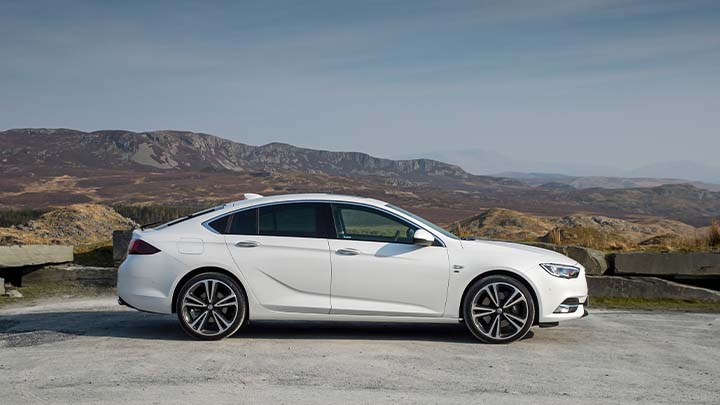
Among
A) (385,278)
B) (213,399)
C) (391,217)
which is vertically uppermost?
(391,217)

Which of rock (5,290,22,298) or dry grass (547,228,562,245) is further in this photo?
dry grass (547,228,562,245)

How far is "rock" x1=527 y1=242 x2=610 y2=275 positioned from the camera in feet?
41.8

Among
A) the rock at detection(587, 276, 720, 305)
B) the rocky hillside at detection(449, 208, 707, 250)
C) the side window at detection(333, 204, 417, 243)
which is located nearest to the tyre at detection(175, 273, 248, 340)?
the side window at detection(333, 204, 417, 243)

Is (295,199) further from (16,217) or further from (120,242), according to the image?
(16,217)

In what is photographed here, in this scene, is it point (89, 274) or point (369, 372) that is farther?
point (89, 274)

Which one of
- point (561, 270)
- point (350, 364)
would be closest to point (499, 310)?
point (561, 270)

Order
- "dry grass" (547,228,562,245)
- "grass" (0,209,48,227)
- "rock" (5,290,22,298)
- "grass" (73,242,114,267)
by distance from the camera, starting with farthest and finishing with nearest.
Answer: "grass" (0,209,48,227) < "dry grass" (547,228,562,245) < "grass" (73,242,114,267) < "rock" (5,290,22,298)

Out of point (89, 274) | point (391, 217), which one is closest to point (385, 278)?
point (391, 217)

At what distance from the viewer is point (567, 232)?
15945 millimetres

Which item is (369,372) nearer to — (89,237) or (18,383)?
(18,383)

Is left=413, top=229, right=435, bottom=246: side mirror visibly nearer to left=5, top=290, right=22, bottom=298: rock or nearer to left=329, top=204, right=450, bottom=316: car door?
left=329, top=204, right=450, bottom=316: car door

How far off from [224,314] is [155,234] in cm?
123

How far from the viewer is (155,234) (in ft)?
28.0

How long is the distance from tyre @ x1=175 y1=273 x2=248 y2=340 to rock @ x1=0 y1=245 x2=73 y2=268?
570 cm
